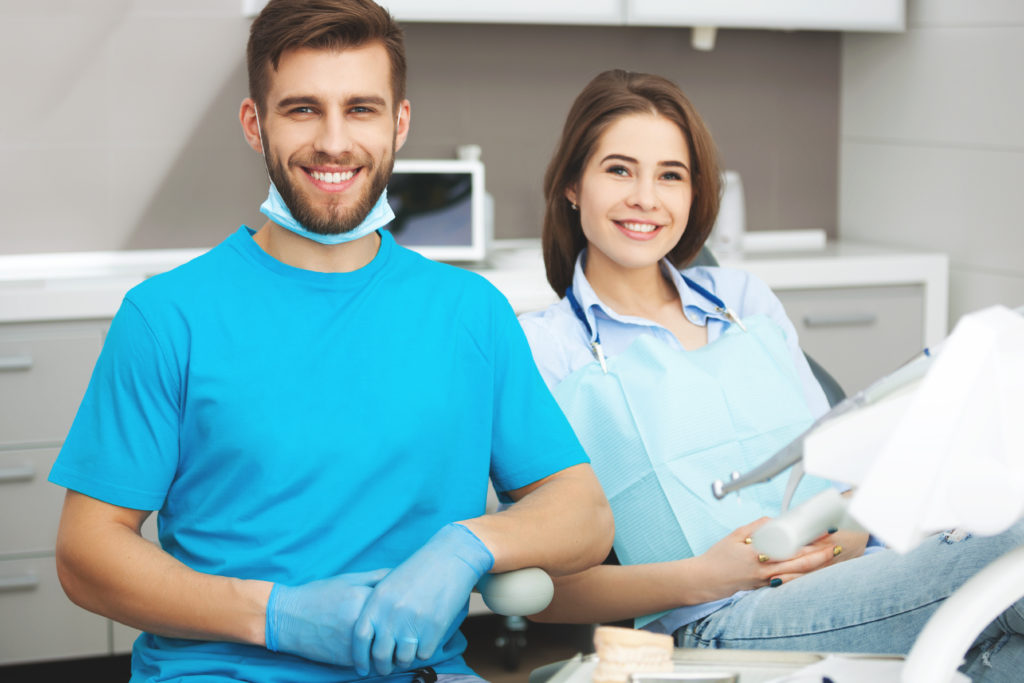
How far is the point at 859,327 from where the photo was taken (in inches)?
117

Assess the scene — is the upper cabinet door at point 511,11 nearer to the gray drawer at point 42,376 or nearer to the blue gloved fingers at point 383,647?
the gray drawer at point 42,376

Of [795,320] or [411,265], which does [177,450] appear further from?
[795,320]

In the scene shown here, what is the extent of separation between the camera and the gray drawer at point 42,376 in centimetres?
245

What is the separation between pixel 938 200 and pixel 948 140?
0.17m

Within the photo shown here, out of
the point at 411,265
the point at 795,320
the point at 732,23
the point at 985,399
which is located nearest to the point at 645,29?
the point at 732,23

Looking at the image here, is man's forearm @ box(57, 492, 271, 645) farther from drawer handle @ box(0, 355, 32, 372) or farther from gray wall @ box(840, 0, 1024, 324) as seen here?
gray wall @ box(840, 0, 1024, 324)

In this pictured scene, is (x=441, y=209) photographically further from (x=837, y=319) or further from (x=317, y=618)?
(x=317, y=618)

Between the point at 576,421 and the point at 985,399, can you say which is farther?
the point at 576,421

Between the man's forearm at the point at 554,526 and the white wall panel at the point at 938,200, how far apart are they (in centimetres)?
194

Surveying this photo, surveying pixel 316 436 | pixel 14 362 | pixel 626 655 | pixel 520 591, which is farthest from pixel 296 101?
pixel 14 362

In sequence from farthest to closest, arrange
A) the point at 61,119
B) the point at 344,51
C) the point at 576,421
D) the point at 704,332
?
1. the point at 61,119
2. the point at 704,332
3. the point at 576,421
4. the point at 344,51

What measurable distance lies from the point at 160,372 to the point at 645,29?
242 centimetres

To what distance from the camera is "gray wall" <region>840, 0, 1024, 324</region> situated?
9.37ft

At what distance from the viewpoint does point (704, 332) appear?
70.3 inches
